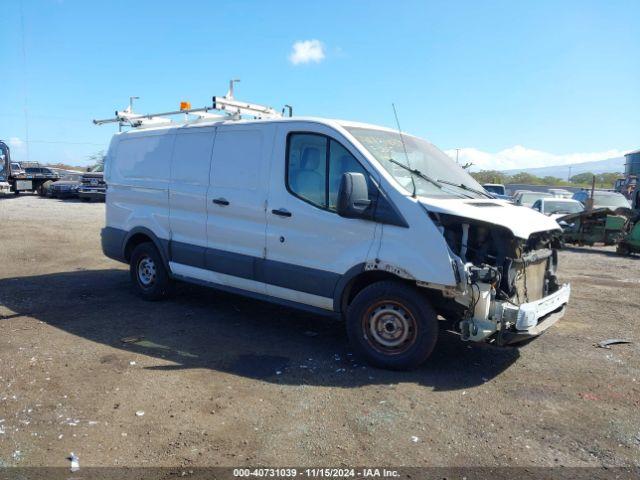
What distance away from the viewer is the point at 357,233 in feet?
16.3

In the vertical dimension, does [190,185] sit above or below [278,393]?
above

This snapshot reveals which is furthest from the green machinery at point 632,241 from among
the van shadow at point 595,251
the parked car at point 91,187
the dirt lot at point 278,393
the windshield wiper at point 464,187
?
the parked car at point 91,187

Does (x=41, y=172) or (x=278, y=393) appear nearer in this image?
(x=278, y=393)

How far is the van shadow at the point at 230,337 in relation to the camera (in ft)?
15.8

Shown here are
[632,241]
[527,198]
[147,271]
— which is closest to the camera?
[147,271]

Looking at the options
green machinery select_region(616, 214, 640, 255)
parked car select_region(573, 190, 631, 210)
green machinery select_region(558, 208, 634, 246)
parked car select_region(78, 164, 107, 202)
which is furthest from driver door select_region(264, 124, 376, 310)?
parked car select_region(78, 164, 107, 202)

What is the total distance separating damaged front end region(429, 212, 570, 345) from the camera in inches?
175

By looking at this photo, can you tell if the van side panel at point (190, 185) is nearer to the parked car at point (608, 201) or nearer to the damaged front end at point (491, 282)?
the damaged front end at point (491, 282)

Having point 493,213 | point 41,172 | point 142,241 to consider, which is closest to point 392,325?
point 493,213

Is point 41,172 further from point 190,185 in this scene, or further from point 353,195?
point 353,195

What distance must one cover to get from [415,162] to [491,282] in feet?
5.20

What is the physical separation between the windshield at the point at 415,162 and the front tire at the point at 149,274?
3362 millimetres

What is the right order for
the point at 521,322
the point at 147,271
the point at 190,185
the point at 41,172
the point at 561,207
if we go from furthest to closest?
the point at 41,172 < the point at 561,207 < the point at 147,271 < the point at 190,185 < the point at 521,322

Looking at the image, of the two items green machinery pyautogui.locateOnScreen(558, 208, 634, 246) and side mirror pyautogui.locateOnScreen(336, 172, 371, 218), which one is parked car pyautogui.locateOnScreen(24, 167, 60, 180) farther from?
side mirror pyautogui.locateOnScreen(336, 172, 371, 218)
